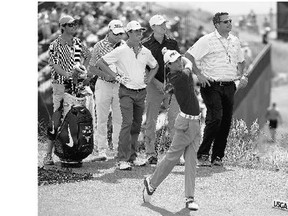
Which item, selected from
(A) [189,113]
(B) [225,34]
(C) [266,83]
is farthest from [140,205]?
(C) [266,83]

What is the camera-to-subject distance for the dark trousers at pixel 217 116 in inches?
317

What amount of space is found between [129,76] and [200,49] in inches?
31.9

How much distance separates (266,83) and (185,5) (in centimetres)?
895

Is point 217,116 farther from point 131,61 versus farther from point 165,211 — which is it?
point 165,211

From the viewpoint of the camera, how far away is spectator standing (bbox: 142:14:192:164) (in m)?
7.97

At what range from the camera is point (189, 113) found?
6.32m

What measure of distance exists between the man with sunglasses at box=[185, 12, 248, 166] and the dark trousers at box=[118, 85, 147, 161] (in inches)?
25.5

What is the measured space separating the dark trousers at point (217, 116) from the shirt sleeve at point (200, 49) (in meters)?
0.30

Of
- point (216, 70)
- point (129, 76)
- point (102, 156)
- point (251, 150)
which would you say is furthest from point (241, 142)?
point (129, 76)

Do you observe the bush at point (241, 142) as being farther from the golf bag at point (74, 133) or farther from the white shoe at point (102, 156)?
the golf bag at point (74, 133)

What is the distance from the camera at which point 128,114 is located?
779 centimetres

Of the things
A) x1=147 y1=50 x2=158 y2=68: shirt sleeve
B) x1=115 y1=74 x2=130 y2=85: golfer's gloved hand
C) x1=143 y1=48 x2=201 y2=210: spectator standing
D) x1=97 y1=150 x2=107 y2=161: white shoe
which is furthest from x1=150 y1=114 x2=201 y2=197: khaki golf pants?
x1=97 y1=150 x2=107 y2=161: white shoe

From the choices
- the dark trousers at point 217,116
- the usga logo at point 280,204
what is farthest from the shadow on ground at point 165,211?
the dark trousers at point 217,116
